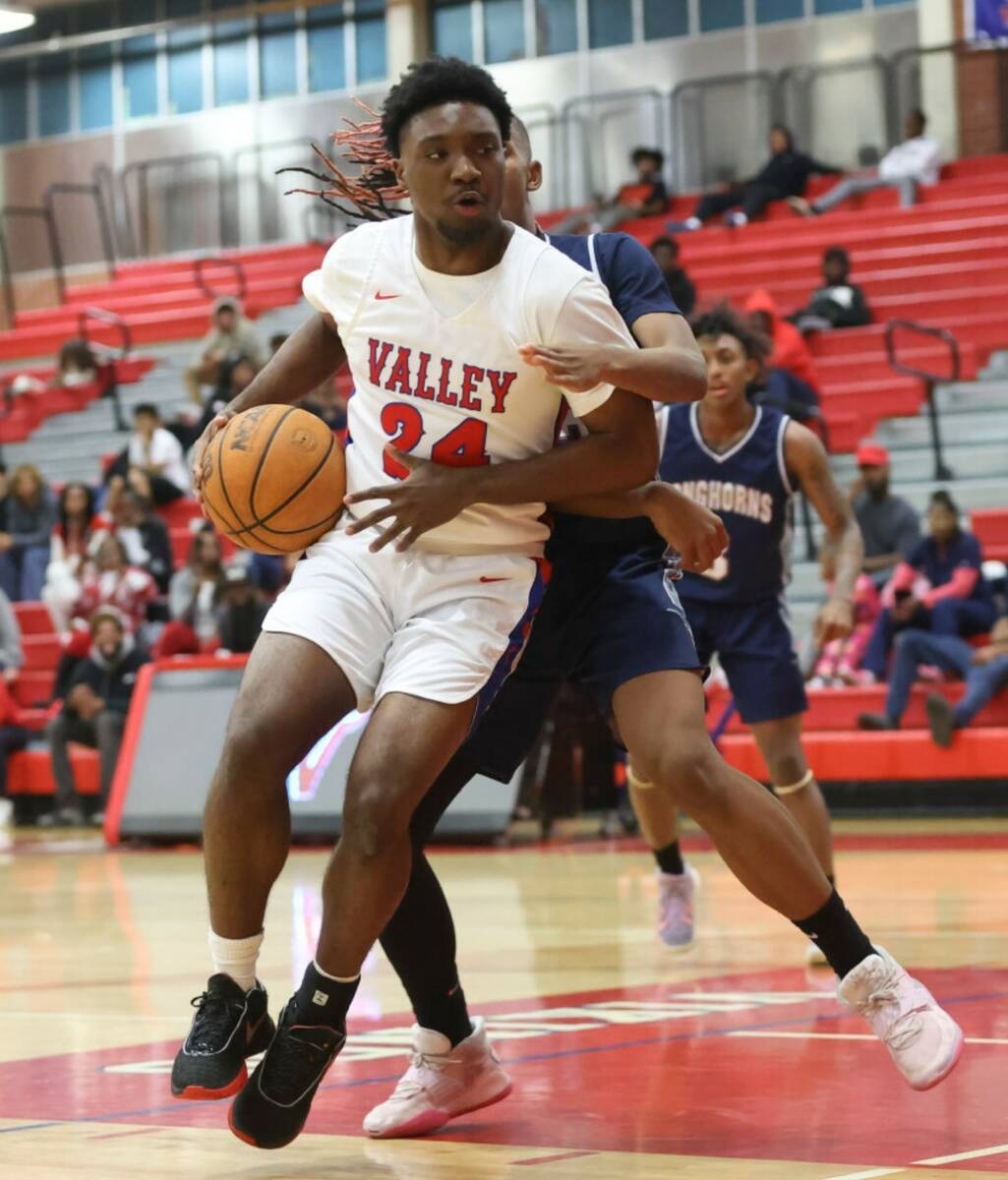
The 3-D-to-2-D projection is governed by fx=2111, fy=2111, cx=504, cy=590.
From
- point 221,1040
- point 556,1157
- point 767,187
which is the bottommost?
point 556,1157

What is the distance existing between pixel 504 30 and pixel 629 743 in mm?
21788

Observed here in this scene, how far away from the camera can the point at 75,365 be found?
2092cm

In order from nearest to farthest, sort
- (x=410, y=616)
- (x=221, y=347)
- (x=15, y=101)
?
(x=410, y=616) < (x=221, y=347) < (x=15, y=101)

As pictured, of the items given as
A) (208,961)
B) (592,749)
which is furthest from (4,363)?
(208,961)

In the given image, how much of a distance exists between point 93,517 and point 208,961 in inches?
421

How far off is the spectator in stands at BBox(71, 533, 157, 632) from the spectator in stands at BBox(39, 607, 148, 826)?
2.37 feet

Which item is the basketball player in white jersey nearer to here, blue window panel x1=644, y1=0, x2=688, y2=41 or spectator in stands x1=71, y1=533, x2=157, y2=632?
spectator in stands x1=71, y1=533, x2=157, y2=632

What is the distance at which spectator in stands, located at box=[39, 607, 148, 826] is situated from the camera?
45.1 ft

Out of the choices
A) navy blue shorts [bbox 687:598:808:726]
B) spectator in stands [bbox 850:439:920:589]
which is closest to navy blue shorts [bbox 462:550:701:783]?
navy blue shorts [bbox 687:598:808:726]

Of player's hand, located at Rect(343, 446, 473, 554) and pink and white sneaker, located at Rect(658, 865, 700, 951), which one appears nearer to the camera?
player's hand, located at Rect(343, 446, 473, 554)

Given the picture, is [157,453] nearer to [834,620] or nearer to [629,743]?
[834,620]

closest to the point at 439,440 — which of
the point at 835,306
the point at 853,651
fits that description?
the point at 853,651

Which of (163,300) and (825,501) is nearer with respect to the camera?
(825,501)

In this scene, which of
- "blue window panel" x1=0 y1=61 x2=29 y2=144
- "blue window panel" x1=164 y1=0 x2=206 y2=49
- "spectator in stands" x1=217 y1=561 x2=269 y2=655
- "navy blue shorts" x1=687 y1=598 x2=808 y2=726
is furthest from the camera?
"blue window panel" x1=0 y1=61 x2=29 y2=144
